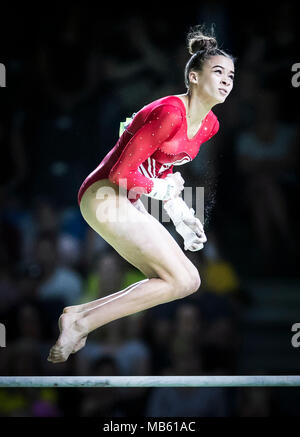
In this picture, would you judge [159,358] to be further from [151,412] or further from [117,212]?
[117,212]

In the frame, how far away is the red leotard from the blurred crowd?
99cm

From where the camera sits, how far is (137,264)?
2717 millimetres

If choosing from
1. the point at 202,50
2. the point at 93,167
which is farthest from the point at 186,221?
the point at 93,167

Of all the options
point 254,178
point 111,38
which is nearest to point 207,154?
point 254,178

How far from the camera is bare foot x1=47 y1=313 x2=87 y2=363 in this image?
268 cm

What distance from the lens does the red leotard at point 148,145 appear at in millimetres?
2551

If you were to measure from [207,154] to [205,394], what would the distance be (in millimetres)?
1364

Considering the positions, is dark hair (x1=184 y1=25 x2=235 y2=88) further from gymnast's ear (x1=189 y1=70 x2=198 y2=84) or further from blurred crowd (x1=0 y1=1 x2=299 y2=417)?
blurred crowd (x1=0 y1=1 x2=299 y2=417)

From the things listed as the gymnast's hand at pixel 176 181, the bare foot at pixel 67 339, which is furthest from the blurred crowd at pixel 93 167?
the bare foot at pixel 67 339

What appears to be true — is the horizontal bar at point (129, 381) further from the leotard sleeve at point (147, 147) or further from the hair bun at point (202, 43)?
the hair bun at point (202, 43)

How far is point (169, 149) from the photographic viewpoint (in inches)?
104

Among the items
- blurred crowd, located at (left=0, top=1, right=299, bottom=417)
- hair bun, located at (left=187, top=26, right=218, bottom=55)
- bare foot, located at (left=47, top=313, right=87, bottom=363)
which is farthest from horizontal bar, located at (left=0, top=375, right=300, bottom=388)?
hair bun, located at (left=187, top=26, right=218, bottom=55)

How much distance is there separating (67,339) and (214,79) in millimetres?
1223

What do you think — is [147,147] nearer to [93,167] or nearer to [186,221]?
[186,221]
